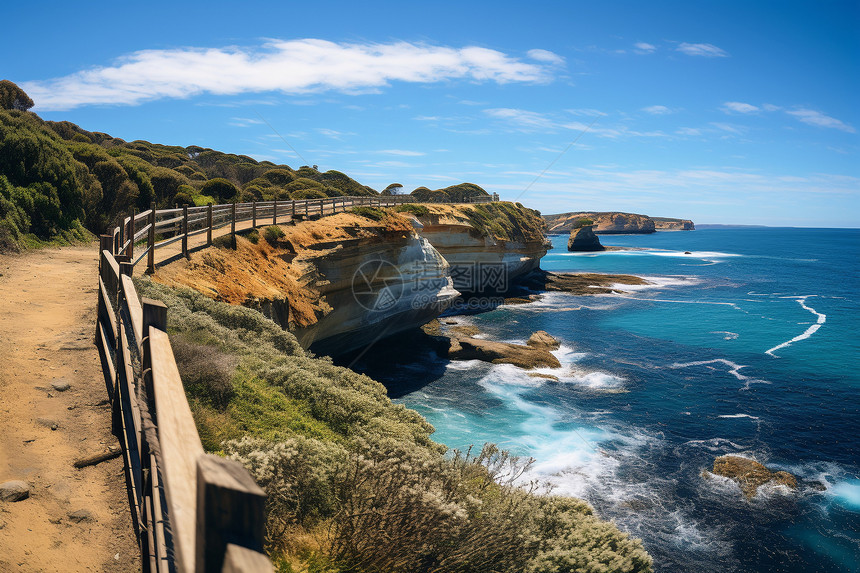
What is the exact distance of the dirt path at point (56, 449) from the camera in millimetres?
4156

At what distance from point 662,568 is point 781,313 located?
132 ft

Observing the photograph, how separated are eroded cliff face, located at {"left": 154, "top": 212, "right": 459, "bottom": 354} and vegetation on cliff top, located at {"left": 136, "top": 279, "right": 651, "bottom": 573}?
6.57m

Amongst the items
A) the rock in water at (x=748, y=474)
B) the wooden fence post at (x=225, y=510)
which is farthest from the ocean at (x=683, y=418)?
Result: the wooden fence post at (x=225, y=510)

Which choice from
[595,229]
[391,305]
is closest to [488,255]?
[391,305]

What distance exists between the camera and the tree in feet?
108

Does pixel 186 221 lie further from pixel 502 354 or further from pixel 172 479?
pixel 502 354

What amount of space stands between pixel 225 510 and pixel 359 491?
4018mm

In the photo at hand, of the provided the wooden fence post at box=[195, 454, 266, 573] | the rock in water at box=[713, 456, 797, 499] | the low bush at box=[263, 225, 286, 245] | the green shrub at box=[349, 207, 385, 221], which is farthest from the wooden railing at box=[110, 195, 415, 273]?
the rock in water at box=[713, 456, 797, 499]

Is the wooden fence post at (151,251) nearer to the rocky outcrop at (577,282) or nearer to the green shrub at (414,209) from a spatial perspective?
the green shrub at (414,209)

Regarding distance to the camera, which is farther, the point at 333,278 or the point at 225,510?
the point at 333,278

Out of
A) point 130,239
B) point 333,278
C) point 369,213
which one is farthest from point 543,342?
point 130,239

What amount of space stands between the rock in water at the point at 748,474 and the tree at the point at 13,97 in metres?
40.9

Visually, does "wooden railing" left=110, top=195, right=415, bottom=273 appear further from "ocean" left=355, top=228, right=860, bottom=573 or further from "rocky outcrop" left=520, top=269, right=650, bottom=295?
"rocky outcrop" left=520, top=269, right=650, bottom=295

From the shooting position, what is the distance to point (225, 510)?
5.10ft
